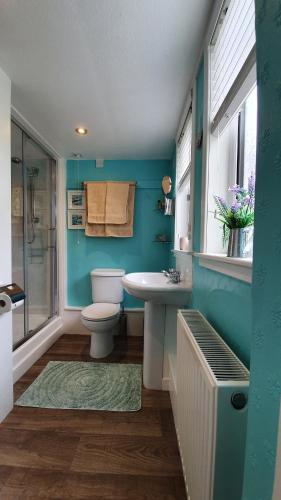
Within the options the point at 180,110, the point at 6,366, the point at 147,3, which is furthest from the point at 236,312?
the point at 180,110

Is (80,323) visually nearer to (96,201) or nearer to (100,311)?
(100,311)

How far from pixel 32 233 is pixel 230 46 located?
2.15 m

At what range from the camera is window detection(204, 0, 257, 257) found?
0.85 meters

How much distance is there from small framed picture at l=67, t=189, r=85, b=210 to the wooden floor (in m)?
1.95

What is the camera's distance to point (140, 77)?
52.8 inches

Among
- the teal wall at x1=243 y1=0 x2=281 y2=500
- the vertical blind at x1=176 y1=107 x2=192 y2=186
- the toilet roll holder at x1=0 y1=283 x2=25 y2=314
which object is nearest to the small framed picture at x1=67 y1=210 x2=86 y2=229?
the vertical blind at x1=176 y1=107 x2=192 y2=186

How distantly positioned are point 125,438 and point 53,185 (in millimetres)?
2448

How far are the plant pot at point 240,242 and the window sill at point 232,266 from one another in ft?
0.19

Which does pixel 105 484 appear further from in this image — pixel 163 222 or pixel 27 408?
pixel 163 222

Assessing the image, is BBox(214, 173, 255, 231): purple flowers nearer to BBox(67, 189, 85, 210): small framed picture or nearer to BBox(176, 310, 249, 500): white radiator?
BBox(176, 310, 249, 500): white radiator

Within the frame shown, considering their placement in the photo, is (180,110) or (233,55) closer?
(233,55)

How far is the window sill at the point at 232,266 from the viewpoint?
0.67m

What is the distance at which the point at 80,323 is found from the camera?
8.72ft

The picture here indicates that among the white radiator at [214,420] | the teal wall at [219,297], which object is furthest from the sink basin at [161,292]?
the white radiator at [214,420]
